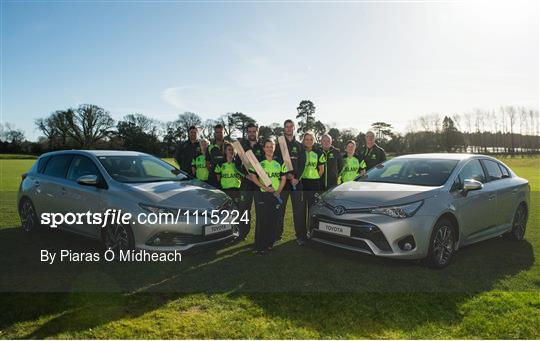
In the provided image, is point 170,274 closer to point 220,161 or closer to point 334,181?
point 220,161

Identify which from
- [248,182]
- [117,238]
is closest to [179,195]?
[117,238]

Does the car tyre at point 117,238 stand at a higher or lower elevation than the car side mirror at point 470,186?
lower

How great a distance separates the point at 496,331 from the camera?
3426mm

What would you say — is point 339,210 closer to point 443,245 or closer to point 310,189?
point 443,245

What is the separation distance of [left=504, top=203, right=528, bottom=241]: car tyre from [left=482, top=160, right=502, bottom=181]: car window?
0.78 m

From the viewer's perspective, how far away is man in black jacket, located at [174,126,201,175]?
8148mm

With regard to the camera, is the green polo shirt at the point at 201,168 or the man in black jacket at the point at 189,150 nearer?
the green polo shirt at the point at 201,168

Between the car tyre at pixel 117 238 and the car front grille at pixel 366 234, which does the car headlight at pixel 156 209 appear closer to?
the car tyre at pixel 117 238

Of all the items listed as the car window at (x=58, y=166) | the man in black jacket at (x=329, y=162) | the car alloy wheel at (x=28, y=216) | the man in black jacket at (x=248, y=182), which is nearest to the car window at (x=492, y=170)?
the man in black jacket at (x=329, y=162)

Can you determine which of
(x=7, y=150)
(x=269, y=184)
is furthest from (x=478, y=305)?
(x=7, y=150)

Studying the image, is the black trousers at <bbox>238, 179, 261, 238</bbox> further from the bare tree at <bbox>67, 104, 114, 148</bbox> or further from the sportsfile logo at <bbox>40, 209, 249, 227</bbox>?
Answer: the bare tree at <bbox>67, 104, 114, 148</bbox>

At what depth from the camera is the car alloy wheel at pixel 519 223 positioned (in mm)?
6770

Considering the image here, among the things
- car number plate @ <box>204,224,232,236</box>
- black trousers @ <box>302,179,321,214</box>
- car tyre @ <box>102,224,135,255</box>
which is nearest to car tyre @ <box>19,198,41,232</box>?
car tyre @ <box>102,224,135,255</box>

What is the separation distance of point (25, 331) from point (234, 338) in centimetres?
179
